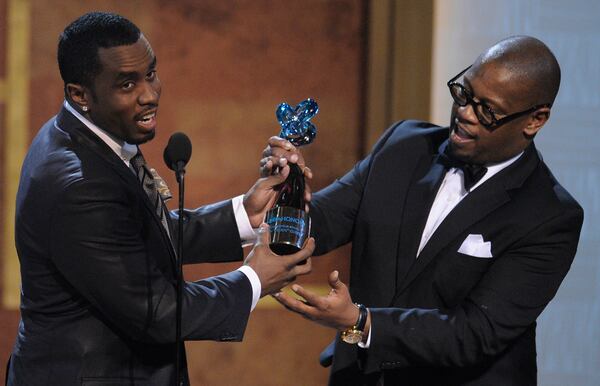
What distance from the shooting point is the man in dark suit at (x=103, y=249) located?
1995 millimetres

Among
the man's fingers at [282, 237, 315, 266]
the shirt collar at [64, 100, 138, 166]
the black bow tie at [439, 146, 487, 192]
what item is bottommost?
the man's fingers at [282, 237, 315, 266]

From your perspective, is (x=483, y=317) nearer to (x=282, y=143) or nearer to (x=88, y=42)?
(x=282, y=143)

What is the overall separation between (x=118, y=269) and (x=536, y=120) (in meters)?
1.12

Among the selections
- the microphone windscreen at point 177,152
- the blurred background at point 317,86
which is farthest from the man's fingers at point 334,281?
the blurred background at point 317,86

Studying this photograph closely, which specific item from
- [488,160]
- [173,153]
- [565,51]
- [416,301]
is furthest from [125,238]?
[565,51]

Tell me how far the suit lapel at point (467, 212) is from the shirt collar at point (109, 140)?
73 cm

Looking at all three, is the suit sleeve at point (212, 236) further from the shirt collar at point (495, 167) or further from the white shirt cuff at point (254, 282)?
the shirt collar at point (495, 167)

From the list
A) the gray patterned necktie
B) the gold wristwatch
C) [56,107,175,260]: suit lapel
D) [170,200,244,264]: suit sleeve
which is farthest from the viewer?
[170,200,244,264]: suit sleeve

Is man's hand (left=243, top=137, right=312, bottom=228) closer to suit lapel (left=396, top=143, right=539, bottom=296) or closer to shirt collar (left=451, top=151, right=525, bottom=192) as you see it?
suit lapel (left=396, top=143, right=539, bottom=296)

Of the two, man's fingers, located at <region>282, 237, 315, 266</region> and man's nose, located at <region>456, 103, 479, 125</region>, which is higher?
man's nose, located at <region>456, 103, 479, 125</region>

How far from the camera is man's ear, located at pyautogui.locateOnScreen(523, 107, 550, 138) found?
2436 mm

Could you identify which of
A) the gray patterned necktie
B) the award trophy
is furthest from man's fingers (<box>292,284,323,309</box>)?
the gray patterned necktie

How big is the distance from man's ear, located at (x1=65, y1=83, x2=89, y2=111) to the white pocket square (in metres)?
0.96

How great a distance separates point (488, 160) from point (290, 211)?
564 millimetres
